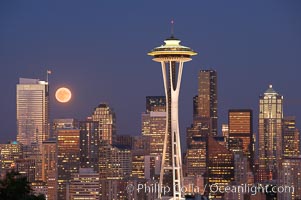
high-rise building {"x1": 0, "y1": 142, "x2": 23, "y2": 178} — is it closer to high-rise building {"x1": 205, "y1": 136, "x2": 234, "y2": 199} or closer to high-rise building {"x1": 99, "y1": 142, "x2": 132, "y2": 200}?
high-rise building {"x1": 99, "y1": 142, "x2": 132, "y2": 200}

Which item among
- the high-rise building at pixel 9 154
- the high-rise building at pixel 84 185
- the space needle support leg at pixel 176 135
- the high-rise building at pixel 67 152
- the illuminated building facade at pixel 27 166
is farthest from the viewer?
the high-rise building at pixel 67 152

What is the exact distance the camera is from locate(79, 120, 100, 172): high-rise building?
309 ft

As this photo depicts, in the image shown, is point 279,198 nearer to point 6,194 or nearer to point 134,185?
point 134,185

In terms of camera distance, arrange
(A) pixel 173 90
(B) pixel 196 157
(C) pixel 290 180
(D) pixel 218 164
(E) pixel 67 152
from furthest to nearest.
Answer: (B) pixel 196 157 → (D) pixel 218 164 → (E) pixel 67 152 → (C) pixel 290 180 → (A) pixel 173 90

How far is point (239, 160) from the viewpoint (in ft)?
320

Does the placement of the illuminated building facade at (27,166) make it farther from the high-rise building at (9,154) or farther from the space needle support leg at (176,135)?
the space needle support leg at (176,135)

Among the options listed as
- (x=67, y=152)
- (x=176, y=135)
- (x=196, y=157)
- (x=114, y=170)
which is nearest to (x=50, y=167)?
(x=67, y=152)

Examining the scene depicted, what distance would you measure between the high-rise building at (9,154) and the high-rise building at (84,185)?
5168mm

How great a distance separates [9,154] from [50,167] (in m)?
3.98

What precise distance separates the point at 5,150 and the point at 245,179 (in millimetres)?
20740

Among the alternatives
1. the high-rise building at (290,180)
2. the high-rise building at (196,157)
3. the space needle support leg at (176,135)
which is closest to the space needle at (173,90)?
the space needle support leg at (176,135)

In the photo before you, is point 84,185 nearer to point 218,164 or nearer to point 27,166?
point 27,166

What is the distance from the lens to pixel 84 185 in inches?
3366

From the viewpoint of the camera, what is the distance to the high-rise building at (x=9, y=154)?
3489 inches
